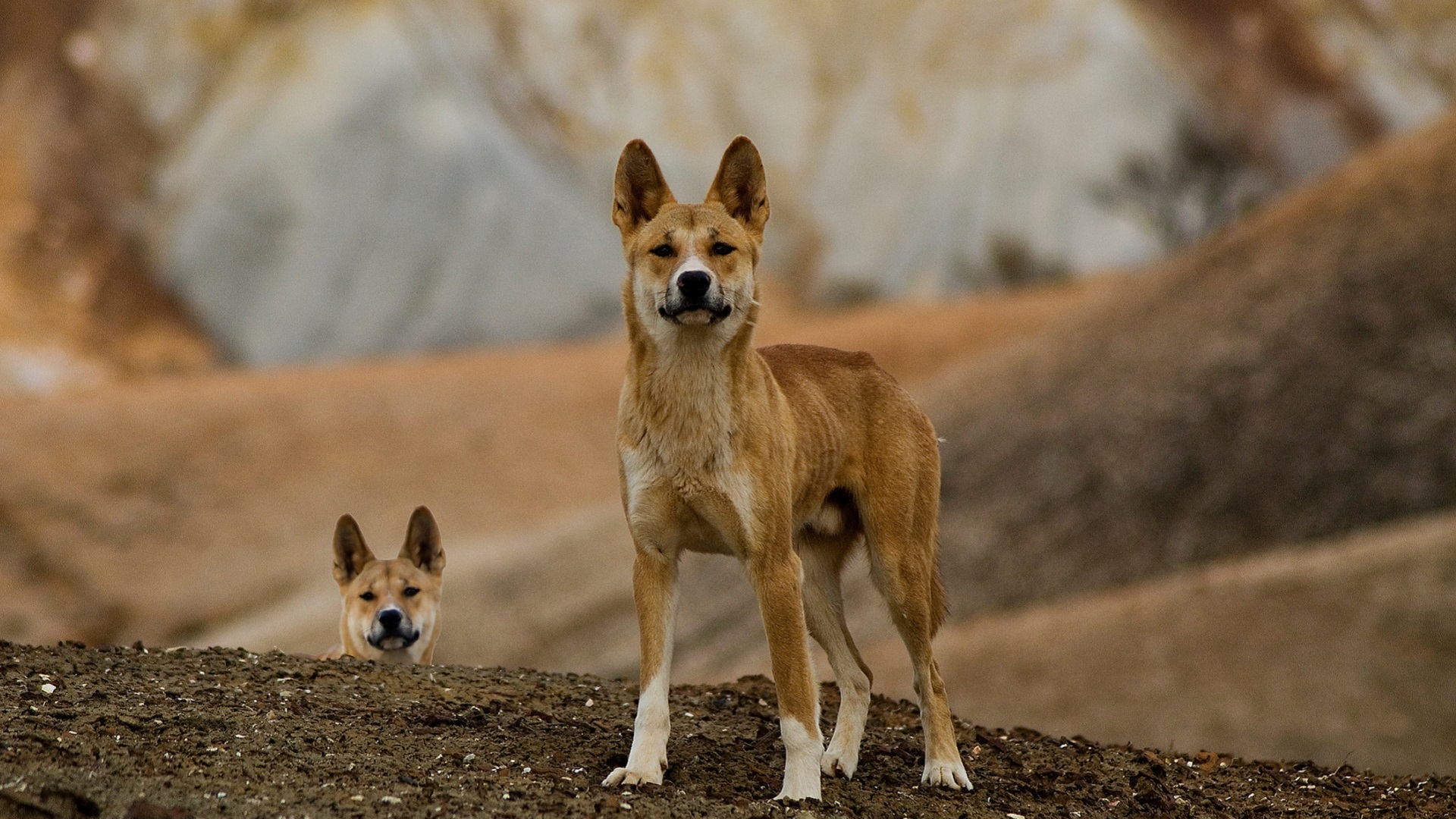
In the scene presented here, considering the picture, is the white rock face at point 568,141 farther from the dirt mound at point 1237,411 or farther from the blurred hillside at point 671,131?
the dirt mound at point 1237,411

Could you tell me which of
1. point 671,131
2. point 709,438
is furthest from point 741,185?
point 671,131

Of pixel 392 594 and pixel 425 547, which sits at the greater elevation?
pixel 425 547

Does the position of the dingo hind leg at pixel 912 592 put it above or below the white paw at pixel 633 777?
above

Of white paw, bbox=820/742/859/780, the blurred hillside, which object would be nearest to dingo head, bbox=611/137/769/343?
white paw, bbox=820/742/859/780

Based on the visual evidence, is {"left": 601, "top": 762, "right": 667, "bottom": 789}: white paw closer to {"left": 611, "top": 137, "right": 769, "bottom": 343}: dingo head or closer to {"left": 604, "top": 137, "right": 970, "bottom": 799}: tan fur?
{"left": 604, "top": 137, "right": 970, "bottom": 799}: tan fur

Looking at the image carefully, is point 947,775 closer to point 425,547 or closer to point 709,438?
point 709,438

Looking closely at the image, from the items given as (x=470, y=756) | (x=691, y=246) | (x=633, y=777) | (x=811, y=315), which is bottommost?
(x=633, y=777)

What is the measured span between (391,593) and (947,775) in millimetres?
5034

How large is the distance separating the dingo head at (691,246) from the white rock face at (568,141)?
48.7m

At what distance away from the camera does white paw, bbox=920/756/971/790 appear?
9.13 metres

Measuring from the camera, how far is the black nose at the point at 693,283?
7910mm

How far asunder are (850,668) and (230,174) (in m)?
52.4

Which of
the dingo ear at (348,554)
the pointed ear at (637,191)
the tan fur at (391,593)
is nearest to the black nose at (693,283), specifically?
the pointed ear at (637,191)

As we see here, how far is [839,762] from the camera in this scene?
9289mm
